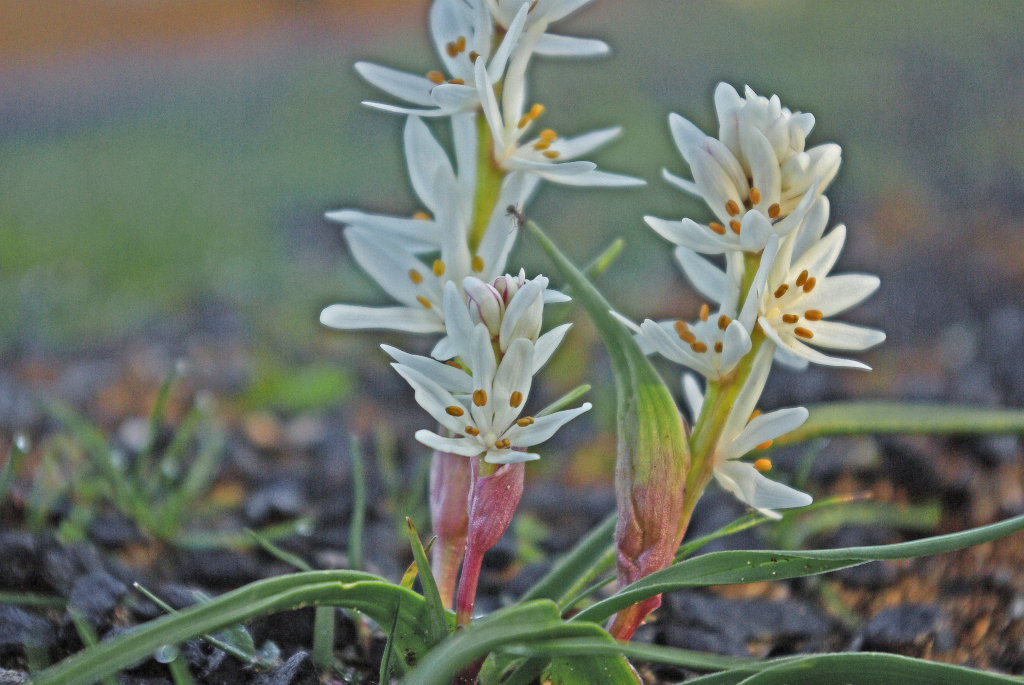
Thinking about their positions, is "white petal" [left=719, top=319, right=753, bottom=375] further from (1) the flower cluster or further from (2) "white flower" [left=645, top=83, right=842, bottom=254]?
(2) "white flower" [left=645, top=83, right=842, bottom=254]

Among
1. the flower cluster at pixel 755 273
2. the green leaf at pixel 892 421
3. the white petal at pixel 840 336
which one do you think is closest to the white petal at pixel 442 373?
the flower cluster at pixel 755 273

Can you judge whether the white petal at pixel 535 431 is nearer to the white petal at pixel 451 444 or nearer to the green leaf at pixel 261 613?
the white petal at pixel 451 444

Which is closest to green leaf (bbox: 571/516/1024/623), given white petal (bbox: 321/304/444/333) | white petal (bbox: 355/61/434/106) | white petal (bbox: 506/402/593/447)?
white petal (bbox: 506/402/593/447)

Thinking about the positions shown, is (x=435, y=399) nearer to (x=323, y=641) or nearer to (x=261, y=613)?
(x=261, y=613)

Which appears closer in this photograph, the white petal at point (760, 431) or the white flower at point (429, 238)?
the white petal at point (760, 431)

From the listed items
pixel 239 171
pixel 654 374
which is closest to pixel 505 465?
pixel 654 374

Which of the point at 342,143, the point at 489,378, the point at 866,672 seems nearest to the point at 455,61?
the point at 489,378

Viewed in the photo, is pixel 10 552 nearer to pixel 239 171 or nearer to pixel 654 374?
pixel 654 374
